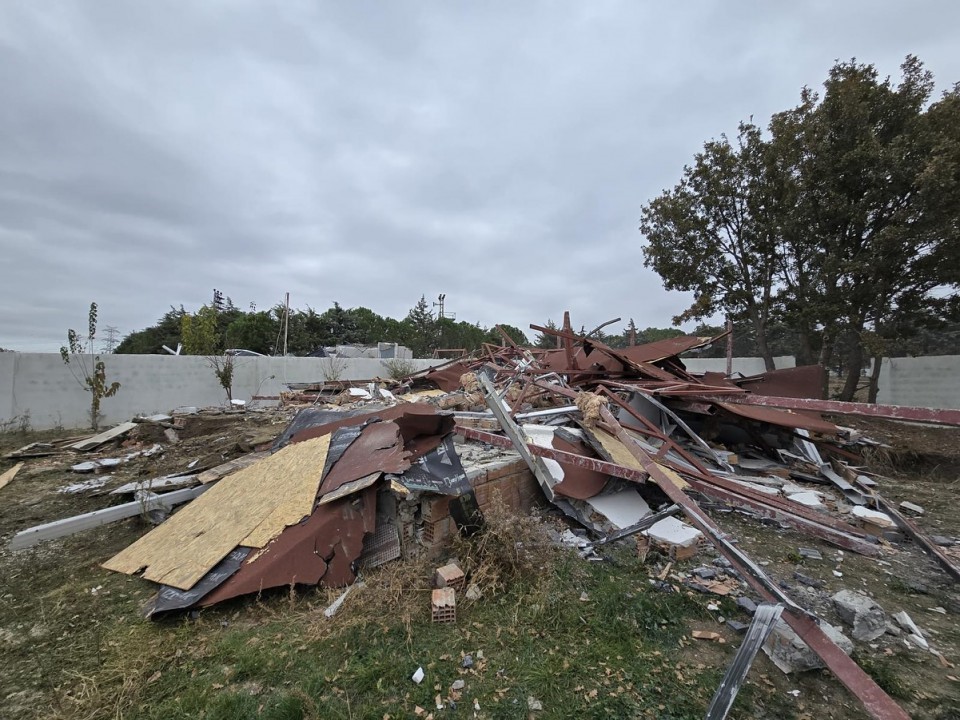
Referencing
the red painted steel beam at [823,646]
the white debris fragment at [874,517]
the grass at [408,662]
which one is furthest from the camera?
the white debris fragment at [874,517]

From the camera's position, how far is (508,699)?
1888 millimetres

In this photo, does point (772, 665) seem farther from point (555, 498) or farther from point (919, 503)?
point (919, 503)

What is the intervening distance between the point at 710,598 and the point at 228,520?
3.35 meters

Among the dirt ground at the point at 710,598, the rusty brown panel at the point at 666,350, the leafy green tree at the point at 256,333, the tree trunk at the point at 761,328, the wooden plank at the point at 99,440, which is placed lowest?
the dirt ground at the point at 710,598

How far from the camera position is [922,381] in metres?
11.1

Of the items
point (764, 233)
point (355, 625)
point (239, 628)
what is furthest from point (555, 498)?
point (764, 233)

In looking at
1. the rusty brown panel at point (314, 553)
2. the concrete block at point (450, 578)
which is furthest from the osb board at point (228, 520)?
the concrete block at point (450, 578)

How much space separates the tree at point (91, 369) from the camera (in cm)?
901

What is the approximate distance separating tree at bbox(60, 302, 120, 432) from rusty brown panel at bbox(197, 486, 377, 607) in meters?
9.25

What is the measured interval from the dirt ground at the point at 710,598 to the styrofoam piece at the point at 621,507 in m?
0.58

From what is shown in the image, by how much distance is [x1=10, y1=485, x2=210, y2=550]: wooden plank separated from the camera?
130 inches

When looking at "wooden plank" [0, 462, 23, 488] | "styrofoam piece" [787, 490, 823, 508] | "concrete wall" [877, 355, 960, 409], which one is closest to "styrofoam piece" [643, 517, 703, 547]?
"styrofoam piece" [787, 490, 823, 508]

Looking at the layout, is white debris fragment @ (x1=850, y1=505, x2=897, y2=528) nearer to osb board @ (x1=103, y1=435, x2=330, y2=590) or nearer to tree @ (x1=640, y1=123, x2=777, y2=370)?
osb board @ (x1=103, y1=435, x2=330, y2=590)

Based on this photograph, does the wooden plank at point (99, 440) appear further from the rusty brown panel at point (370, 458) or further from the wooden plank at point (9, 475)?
the rusty brown panel at point (370, 458)
